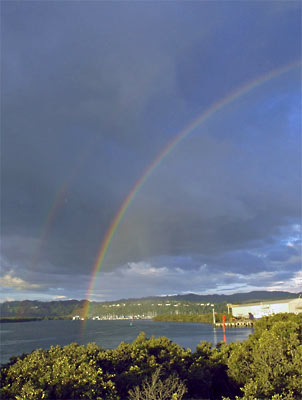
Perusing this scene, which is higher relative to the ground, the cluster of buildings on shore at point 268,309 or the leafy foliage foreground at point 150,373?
the leafy foliage foreground at point 150,373

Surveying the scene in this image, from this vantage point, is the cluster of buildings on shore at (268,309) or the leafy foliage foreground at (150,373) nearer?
the leafy foliage foreground at (150,373)

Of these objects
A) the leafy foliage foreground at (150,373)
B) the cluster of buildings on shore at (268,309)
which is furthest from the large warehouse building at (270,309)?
the leafy foliage foreground at (150,373)

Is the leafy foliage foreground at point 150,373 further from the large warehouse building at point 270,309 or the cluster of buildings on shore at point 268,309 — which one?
the large warehouse building at point 270,309

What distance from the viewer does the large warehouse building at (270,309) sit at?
134250 mm

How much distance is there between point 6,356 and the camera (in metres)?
71.9

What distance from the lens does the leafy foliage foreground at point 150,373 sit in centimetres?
1480

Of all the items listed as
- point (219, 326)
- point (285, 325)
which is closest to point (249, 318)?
point (219, 326)

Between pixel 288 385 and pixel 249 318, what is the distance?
175063 millimetres

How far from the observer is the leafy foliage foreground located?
1480 centimetres

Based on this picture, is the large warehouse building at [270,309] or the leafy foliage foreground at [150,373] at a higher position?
the leafy foliage foreground at [150,373]

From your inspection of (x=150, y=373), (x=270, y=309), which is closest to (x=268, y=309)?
(x=270, y=309)

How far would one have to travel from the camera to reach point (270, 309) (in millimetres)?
149625

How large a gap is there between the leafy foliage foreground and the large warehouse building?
104 meters

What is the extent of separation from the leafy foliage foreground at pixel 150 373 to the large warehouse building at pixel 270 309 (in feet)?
341
